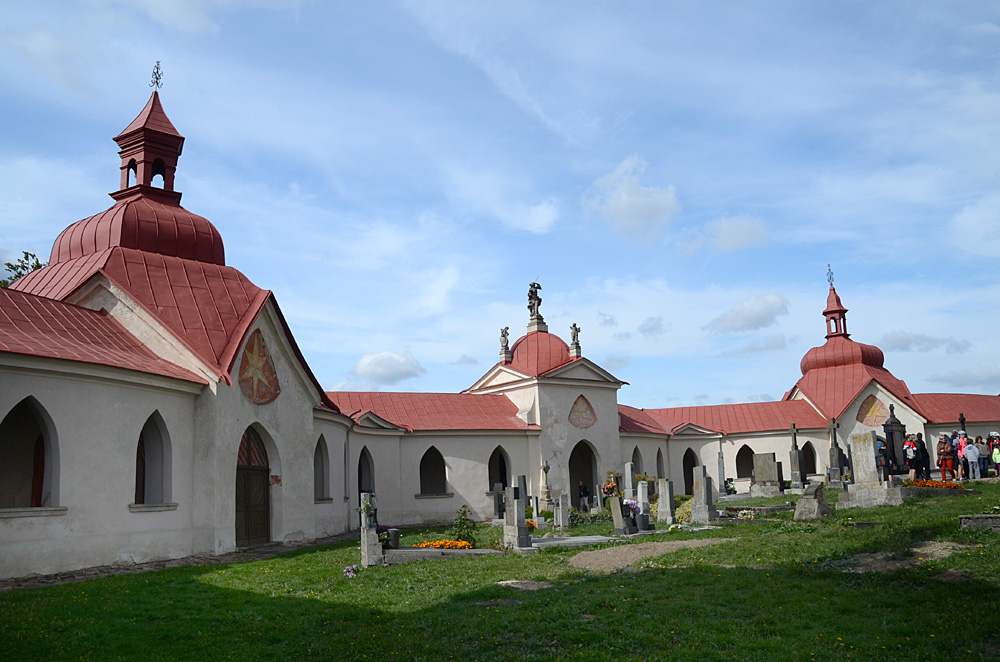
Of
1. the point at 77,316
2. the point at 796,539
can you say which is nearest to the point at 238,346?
the point at 77,316

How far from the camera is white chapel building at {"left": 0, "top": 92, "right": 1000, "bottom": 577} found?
16156mm

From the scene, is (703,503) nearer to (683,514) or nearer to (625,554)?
(683,514)

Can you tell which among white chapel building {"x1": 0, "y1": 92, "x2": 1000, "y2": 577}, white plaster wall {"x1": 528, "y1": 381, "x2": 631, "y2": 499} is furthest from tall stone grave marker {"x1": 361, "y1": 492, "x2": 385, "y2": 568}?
white plaster wall {"x1": 528, "y1": 381, "x2": 631, "y2": 499}

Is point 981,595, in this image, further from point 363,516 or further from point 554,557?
point 363,516

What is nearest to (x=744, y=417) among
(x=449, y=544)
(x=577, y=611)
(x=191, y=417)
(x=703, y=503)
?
(x=703, y=503)

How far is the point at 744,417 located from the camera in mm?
46031

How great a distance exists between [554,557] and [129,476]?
926cm

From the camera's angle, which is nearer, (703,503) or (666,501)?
(703,503)

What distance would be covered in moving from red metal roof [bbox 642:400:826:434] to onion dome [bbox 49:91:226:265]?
28432mm

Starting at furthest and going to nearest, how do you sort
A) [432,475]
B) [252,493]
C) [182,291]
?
[432,475]
[182,291]
[252,493]

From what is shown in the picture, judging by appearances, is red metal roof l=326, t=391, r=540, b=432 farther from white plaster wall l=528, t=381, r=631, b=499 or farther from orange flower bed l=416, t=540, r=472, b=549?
orange flower bed l=416, t=540, r=472, b=549

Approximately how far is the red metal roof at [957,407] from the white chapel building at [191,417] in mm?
19402

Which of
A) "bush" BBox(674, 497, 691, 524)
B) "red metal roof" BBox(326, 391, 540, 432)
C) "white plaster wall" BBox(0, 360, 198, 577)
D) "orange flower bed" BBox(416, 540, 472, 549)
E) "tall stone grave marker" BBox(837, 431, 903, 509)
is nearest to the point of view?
"white plaster wall" BBox(0, 360, 198, 577)

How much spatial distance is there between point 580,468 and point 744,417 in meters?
12.3
